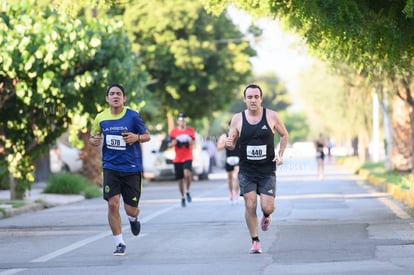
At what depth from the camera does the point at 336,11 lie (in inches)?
577

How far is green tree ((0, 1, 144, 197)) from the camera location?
70.1 feet

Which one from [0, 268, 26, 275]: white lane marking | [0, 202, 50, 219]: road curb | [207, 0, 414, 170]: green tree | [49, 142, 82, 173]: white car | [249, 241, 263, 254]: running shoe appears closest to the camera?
[0, 268, 26, 275]: white lane marking

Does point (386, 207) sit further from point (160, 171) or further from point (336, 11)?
point (160, 171)

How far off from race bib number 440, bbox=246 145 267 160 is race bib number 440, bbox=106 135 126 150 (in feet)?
4.77

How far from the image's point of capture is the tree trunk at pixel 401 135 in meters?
32.9

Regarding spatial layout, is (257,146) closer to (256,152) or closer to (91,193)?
(256,152)

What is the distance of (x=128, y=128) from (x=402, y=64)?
5.46 m

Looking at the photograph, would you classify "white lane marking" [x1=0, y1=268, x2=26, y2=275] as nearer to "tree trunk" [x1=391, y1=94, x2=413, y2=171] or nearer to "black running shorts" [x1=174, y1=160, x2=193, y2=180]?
"black running shorts" [x1=174, y1=160, x2=193, y2=180]

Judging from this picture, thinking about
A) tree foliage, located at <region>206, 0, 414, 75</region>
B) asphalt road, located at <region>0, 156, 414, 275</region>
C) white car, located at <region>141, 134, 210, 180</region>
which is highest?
tree foliage, located at <region>206, 0, 414, 75</region>

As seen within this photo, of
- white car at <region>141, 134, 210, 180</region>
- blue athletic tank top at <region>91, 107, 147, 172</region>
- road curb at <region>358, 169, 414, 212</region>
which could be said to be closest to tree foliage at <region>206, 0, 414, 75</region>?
blue athletic tank top at <region>91, 107, 147, 172</region>

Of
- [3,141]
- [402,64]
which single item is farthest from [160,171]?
[402,64]

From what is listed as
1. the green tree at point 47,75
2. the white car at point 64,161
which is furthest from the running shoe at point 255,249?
the white car at point 64,161

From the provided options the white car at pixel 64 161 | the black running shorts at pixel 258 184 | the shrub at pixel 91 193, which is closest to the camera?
the black running shorts at pixel 258 184

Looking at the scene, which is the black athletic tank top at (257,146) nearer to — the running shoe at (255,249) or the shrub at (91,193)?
the running shoe at (255,249)
